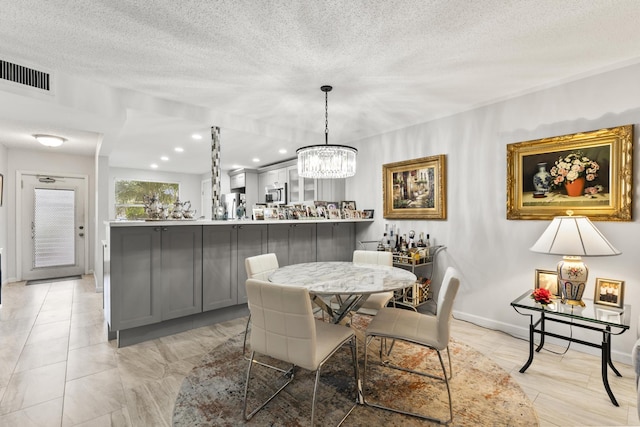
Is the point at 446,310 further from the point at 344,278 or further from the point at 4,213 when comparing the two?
the point at 4,213

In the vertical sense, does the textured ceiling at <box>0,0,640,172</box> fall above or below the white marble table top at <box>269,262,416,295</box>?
above

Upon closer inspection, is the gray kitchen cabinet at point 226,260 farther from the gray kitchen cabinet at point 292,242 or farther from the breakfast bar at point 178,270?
the gray kitchen cabinet at point 292,242

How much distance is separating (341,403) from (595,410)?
156cm

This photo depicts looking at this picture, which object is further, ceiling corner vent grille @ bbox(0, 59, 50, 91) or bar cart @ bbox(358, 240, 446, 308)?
bar cart @ bbox(358, 240, 446, 308)

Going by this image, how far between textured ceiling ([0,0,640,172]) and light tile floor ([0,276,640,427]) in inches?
90.4

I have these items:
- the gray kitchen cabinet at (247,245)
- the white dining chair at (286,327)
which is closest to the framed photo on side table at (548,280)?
the white dining chair at (286,327)

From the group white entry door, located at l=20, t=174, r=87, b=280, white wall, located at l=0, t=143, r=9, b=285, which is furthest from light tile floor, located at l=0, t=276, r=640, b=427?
white entry door, located at l=20, t=174, r=87, b=280

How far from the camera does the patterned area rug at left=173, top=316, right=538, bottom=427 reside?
5.70ft

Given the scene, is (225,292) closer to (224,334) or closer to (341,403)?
(224,334)

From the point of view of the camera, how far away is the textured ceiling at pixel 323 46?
70.3 inches

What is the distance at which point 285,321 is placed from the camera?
5.18 feet

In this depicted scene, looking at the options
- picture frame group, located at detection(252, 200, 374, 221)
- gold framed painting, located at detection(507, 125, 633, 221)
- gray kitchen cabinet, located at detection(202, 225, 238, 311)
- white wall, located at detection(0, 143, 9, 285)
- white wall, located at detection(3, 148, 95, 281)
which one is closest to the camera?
gold framed painting, located at detection(507, 125, 633, 221)

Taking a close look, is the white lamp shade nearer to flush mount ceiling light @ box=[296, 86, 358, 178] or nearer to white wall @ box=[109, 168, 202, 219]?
flush mount ceiling light @ box=[296, 86, 358, 178]

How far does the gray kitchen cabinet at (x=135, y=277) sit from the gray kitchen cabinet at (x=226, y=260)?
0.46m
